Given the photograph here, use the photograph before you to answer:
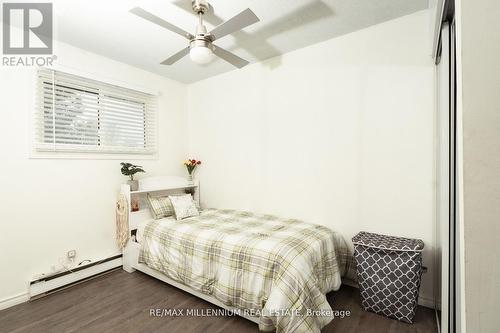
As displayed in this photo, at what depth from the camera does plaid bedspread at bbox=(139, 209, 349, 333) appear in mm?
1617

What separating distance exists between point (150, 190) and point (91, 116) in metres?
1.10

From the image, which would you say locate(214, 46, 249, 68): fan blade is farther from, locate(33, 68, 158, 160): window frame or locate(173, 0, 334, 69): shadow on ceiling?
locate(33, 68, 158, 160): window frame

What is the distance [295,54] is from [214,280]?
2.56 m

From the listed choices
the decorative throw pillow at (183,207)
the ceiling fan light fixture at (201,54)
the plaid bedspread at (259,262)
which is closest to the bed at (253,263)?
the plaid bedspread at (259,262)

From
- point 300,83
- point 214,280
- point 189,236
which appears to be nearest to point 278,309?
point 214,280

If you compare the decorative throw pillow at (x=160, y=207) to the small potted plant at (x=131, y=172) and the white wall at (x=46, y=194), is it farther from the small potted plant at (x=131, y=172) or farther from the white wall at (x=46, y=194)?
the white wall at (x=46, y=194)

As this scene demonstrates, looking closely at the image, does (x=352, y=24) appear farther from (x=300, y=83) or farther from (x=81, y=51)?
(x=81, y=51)

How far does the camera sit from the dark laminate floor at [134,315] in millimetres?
1813

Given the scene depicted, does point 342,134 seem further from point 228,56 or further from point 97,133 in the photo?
point 97,133

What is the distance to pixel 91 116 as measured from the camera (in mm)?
2781

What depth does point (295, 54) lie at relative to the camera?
278 centimetres

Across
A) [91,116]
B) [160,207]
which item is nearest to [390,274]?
[160,207]

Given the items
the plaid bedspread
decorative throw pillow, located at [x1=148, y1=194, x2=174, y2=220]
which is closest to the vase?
decorative throw pillow, located at [x1=148, y1=194, x2=174, y2=220]

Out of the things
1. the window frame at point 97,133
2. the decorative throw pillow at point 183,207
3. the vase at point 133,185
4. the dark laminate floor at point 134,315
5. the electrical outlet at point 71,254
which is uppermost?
the window frame at point 97,133
